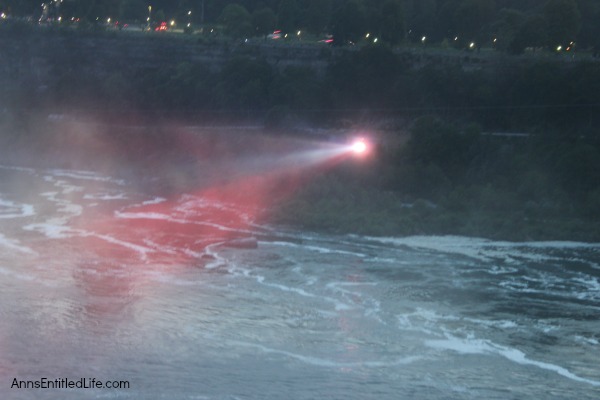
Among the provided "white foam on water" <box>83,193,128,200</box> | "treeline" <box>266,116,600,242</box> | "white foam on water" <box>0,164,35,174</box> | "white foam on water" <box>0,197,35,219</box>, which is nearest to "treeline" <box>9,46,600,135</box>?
"treeline" <box>266,116,600,242</box>

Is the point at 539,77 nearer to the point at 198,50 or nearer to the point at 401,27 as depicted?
the point at 401,27

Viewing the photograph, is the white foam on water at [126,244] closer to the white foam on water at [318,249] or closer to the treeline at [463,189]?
the white foam on water at [318,249]

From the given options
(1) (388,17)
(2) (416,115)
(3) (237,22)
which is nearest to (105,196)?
(2) (416,115)

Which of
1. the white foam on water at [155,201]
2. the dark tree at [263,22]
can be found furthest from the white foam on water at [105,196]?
the dark tree at [263,22]

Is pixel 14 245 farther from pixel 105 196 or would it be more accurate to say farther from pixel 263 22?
pixel 263 22

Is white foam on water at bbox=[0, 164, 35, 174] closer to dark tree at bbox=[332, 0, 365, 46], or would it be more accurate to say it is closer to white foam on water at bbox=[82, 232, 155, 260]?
white foam on water at bbox=[82, 232, 155, 260]

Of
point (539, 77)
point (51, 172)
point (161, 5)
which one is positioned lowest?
point (51, 172)

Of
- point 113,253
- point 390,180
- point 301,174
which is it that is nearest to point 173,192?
point 301,174

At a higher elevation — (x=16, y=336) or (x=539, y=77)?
(x=539, y=77)
